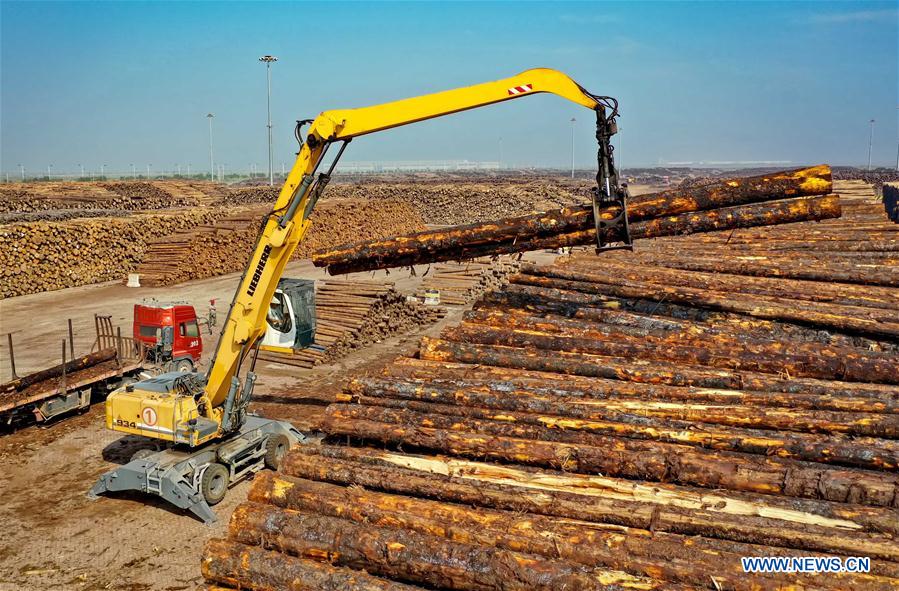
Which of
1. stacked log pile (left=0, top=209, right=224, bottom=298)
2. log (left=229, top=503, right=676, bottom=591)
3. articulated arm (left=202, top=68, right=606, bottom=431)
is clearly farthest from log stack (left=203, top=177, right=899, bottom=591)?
stacked log pile (left=0, top=209, right=224, bottom=298)

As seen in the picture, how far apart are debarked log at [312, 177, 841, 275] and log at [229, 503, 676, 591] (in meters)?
4.54

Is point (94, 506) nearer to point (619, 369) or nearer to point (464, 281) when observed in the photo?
point (619, 369)

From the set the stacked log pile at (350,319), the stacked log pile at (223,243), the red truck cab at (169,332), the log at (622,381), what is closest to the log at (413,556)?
the log at (622,381)

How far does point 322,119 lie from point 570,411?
5.64 m

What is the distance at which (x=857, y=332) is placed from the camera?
25.8 feet

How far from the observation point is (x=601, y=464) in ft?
18.2

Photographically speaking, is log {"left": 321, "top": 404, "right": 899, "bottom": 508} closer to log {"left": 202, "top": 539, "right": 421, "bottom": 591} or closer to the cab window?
log {"left": 202, "top": 539, "right": 421, "bottom": 591}

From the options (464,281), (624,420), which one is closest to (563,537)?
(624,420)

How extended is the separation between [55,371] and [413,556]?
44.1ft

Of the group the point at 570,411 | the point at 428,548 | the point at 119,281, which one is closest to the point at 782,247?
the point at 570,411

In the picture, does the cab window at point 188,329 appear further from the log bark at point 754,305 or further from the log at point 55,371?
the log bark at point 754,305

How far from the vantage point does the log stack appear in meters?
4.65

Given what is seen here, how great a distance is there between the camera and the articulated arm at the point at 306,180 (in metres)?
9.22

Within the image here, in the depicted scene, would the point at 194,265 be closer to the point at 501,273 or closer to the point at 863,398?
the point at 501,273
